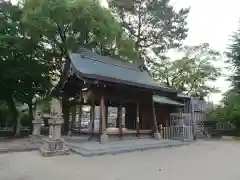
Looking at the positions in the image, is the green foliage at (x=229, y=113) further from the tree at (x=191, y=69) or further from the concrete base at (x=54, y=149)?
the concrete base at (x=54, y=149)

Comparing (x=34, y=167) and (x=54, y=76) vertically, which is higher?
(x=54, y=76)

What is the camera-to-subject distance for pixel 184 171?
6141mm

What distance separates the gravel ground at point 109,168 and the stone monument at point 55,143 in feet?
1.11

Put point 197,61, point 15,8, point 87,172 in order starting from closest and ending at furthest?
point 87,172, point 15,8, point 197,61

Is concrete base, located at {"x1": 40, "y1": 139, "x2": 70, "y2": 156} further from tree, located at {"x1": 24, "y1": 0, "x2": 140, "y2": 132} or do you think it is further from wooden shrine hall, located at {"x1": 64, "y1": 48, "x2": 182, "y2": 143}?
tree, located at {"x1": 24, "y1": 0, "x2": 140, "y2": 132}

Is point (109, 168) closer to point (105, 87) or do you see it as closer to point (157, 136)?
point (105, 87)

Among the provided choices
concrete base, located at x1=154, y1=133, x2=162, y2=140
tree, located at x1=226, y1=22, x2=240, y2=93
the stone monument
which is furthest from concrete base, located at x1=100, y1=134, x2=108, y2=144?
tree, located at x1=226, y1=22, x2=240, y2=93

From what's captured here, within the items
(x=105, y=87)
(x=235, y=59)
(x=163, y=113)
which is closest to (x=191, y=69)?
(x=235, y=59)

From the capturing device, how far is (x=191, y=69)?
78.3 ft

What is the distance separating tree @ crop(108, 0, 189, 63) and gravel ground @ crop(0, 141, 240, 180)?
15.7 meters

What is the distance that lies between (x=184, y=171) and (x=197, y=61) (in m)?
19.5

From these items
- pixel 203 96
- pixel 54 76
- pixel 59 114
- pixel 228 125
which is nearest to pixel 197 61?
pixel 203 96

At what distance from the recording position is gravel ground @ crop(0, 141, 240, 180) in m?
5.41

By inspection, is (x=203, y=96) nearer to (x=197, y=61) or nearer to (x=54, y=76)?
(x=197, y=61)
